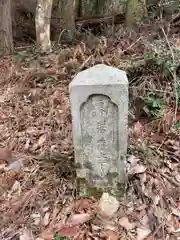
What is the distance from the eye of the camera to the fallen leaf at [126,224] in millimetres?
2818

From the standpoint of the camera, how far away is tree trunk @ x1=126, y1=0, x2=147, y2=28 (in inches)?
242

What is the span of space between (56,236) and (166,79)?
2512 millimetres

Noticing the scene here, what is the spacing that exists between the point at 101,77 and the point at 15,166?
1416mm

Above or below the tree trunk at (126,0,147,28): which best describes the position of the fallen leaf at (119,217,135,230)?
below

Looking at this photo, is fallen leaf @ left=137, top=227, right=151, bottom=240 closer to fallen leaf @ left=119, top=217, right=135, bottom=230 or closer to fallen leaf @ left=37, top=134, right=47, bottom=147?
fallen leaf @ left=119, top=217, right=135, bottom=230

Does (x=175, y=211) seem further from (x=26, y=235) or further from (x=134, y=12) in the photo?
(x=134, y=12)

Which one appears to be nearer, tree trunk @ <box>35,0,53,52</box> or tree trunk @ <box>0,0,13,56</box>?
tree trunk @ <box>35,0,53,52</box>

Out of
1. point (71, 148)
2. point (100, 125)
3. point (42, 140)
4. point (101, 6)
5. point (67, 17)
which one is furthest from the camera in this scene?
point (101, 6)

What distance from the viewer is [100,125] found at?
8.87ft

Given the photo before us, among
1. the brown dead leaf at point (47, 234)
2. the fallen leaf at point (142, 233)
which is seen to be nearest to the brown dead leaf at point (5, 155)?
the brown dead leaf at point (47, 234)

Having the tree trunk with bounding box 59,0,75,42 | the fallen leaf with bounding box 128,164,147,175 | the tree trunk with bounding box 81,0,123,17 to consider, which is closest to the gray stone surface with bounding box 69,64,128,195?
the fallen leaf with bounding box 128,164,147,175

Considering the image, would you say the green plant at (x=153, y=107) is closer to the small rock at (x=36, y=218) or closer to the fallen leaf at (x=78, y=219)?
the fallen leaf at (x=78, y=219)

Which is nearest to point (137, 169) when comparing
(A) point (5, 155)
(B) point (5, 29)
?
(A) point (5, 155)

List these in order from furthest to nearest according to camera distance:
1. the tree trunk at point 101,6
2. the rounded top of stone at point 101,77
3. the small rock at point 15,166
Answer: the tree trunk at point 101,6 < the small rock at point 15,166 < the rounded top of stone at point 101,77
